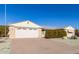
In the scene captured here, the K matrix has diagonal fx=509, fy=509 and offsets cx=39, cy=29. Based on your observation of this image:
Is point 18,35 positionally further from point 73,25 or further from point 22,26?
point 73,25

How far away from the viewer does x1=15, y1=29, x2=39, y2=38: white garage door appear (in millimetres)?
12523

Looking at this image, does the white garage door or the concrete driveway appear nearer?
the concrete driveway

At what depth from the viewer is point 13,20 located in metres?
12.4

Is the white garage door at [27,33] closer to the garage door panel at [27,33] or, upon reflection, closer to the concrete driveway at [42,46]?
the garage door panel at [27,33]

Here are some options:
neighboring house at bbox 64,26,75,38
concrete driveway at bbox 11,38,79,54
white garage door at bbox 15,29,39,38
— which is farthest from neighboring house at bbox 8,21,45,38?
neighboring house at bbox 64,26,75,38

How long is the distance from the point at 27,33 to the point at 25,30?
9 cm

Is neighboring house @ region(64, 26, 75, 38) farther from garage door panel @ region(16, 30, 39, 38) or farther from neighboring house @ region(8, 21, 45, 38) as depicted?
garage door panel @ region(16, 30, 39, 38)

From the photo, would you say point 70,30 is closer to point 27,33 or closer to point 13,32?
point 27,33

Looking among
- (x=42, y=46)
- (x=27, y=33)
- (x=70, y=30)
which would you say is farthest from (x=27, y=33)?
(x=70, y=30)

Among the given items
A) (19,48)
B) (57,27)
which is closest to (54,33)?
(57,27)
